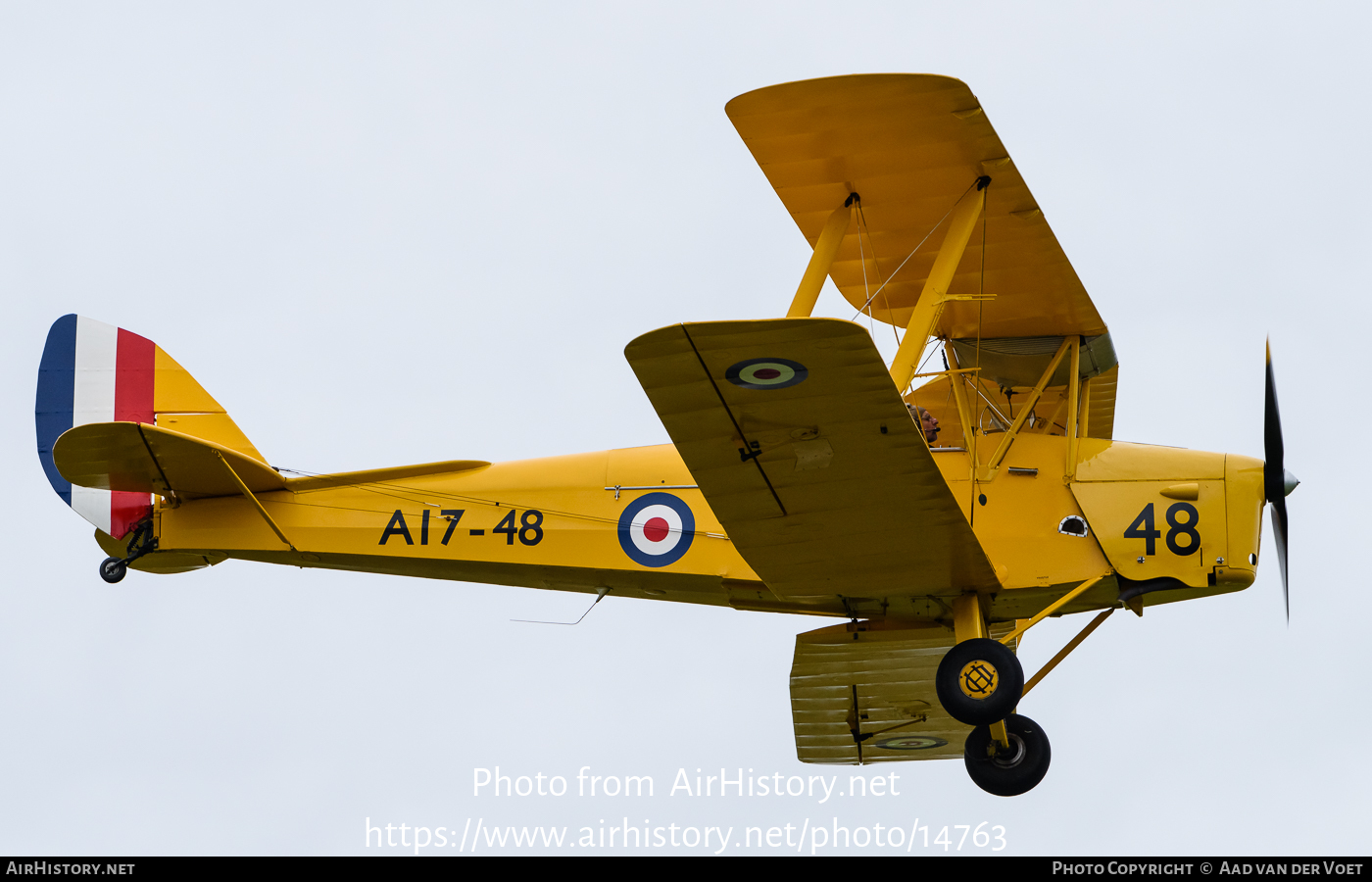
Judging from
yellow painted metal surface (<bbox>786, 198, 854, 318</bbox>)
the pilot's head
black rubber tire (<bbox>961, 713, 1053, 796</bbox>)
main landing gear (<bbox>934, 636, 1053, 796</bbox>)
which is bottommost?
black rubber tire (<bbox>961, 713, 1053, 796</bbox>)

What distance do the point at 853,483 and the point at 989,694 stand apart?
1.63 m

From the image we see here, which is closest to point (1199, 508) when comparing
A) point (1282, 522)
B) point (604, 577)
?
point (1282, 522)

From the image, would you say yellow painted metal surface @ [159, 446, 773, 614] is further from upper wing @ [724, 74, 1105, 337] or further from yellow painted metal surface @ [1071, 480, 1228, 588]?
upper wing @ [724, 74, 1105, 337]

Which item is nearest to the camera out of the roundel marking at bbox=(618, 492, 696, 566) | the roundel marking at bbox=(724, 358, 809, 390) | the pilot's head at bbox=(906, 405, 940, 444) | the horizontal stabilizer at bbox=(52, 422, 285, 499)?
the roundel marking at bbox=(724, 358, 809, 390)

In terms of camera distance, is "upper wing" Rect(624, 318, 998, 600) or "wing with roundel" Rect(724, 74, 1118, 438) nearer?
"upper wing" Rect(624, 318, 998, 600)

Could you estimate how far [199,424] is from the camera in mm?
12141

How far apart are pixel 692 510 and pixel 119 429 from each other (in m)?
3.80

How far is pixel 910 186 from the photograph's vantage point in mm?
10211

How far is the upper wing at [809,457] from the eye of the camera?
307 inches

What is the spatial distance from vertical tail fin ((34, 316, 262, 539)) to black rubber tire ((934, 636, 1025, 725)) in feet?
17.8

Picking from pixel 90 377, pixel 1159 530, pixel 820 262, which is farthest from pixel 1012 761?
pixel 90 377

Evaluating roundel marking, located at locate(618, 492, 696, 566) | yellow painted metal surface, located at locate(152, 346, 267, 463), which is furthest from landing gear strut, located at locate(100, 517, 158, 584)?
roundel marking, located at locate(618, 492, 696, 566)

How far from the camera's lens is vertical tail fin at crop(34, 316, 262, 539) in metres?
12.1

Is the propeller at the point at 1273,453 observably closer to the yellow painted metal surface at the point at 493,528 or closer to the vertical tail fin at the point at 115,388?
the yellow painted metal surface at the point at 493,528
